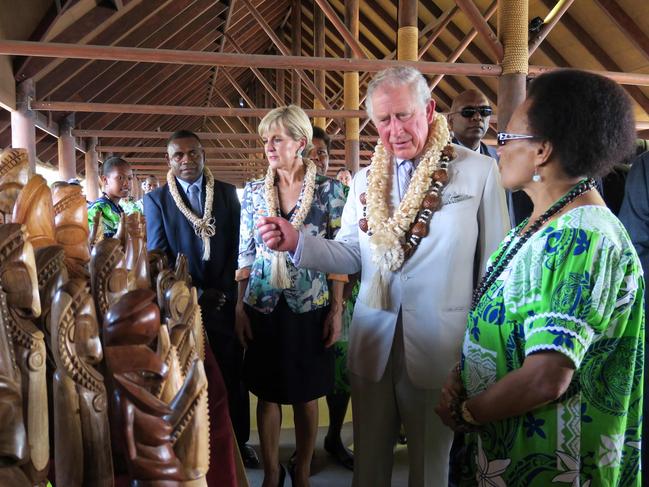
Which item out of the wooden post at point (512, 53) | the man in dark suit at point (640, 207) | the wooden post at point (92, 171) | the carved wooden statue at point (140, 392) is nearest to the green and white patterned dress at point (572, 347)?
the carved wooden statue at point (140, 392)

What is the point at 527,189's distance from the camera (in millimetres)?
1164

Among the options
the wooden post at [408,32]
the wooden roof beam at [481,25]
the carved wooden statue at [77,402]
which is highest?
the wooden post at [408,32]

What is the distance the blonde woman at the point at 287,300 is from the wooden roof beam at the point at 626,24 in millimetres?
6600

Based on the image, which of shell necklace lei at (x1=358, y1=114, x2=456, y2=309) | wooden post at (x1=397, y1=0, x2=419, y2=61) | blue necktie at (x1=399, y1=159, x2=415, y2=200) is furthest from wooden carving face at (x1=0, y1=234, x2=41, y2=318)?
wooden post at (x1=397, y1=0, x2=419, y2=61)

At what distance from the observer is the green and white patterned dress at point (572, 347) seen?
986mm

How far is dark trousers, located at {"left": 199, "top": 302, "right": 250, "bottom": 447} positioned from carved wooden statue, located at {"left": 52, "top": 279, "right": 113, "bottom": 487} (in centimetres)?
139

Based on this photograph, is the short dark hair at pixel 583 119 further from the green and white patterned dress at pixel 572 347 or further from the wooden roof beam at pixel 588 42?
the wooden roof beam at pixel 588 42

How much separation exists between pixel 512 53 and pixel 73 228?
455 cm

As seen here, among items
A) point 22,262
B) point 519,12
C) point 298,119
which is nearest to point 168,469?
point 22,262

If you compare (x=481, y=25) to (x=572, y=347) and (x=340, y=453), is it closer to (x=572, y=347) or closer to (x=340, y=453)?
(x=340, y=453)

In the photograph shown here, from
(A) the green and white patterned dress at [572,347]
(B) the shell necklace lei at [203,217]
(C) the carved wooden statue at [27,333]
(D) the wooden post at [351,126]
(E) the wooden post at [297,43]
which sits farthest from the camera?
(E) the wooden post at [297,43]

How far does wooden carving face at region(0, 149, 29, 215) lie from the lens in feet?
3.85

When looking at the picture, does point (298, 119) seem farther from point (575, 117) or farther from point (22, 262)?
point (22, 262)

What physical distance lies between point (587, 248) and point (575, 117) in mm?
242
